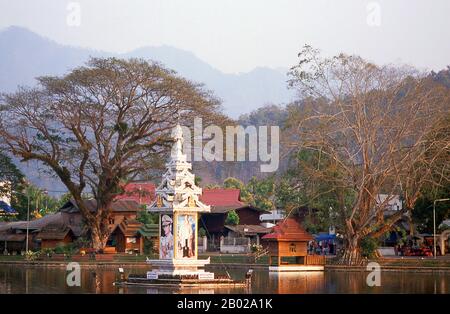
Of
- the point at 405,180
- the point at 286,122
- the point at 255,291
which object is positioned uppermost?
the point at 286,122

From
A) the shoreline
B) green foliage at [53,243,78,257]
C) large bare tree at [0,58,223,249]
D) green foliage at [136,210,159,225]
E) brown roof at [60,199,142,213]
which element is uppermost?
large bare tree at [0,58,223,249]

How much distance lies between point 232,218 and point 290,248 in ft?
93.1

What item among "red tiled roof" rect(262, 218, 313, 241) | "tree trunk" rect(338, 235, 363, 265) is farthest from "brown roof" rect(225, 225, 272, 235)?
"red tiled roof" rect(262, 218, 313, 241)

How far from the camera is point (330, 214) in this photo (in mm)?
66562

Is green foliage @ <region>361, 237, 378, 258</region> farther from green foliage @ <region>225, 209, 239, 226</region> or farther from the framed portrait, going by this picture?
green foliage @ <region>225, 209, 239, 226</region>

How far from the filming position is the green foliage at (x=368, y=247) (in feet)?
211

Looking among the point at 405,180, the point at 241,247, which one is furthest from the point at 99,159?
the point at 405,180

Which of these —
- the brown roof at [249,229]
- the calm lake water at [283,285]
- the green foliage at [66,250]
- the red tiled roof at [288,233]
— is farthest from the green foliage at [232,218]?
the calm lake water at [283,285]

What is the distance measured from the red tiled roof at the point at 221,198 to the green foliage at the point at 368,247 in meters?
29.8

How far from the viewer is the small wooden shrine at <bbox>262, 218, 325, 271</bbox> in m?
60.1

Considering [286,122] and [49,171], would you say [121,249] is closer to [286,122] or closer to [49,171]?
[49,171]

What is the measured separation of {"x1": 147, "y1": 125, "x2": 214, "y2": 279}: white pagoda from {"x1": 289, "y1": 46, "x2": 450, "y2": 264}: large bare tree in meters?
19.1

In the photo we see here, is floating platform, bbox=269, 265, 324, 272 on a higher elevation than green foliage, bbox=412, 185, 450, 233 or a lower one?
lower

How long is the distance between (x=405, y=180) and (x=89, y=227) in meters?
27.2
